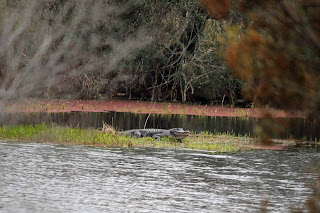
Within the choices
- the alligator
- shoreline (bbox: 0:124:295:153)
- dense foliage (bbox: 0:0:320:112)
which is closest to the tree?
shoreline (bbox: 0:124:295:153)

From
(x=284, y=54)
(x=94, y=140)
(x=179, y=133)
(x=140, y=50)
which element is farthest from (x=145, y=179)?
(x=140, y=50)

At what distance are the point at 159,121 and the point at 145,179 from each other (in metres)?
13.7

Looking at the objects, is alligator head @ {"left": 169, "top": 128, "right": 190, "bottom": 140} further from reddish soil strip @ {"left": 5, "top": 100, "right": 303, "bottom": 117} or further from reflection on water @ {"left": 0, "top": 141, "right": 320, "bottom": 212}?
reddish soil strip @ {"left": 5, "top": 100, "right": 303, "bottom": 117}

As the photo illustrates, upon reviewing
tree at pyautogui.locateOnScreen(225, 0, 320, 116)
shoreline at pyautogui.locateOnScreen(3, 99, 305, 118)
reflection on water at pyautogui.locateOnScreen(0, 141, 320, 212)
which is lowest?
reflection on water at pyautogui.locateOnScreen(0, 141, 320, 212)

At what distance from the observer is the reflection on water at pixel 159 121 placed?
2322 centimetres

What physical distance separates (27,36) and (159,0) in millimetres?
12774

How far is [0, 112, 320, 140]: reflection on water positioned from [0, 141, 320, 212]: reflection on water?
5.78 metres

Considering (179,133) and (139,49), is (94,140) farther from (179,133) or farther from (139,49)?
(139,49)

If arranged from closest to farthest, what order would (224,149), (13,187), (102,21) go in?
(13,187) → (224,149) → (102,21)

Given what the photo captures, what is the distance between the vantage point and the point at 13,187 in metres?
11.3

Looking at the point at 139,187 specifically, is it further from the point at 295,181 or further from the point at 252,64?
the point at 252,64

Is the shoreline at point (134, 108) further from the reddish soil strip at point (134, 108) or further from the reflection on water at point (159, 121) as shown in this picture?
the reflection on water at point (159, 121)

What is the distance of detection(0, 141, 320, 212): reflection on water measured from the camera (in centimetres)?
1034

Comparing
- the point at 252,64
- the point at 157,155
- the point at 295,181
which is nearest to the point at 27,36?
the point at 157,155
